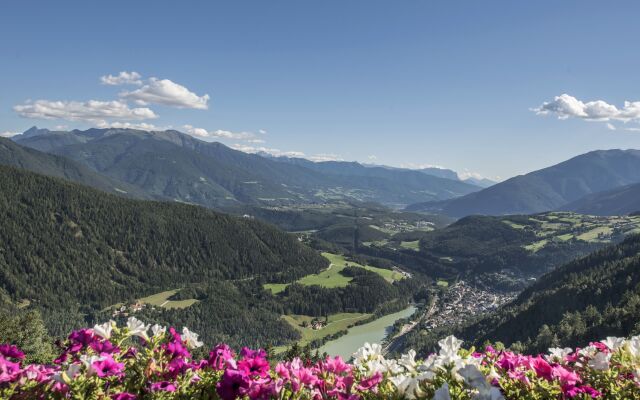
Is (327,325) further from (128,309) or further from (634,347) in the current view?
(634,347)

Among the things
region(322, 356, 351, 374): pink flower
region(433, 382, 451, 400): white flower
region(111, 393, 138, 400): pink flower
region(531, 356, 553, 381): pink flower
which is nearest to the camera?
region(433, 382, 451, 400): white flower

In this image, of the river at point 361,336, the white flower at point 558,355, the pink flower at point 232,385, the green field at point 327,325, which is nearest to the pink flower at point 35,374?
the pink flower at point 232,385

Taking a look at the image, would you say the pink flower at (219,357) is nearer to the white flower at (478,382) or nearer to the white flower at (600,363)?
the white flower at (478,382)

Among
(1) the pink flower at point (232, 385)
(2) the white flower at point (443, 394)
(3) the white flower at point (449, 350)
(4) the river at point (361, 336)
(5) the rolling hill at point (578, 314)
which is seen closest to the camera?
(2) the white flower at point (443, 394)

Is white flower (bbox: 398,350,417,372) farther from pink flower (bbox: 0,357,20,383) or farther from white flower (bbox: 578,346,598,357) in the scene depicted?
pink flower (bbox: 0,357,20,383)

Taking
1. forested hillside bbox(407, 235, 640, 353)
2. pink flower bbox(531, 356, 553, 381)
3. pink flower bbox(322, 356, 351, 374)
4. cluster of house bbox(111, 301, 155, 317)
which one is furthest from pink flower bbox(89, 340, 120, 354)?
cluster of house bbox(111, 301, 155, 317)

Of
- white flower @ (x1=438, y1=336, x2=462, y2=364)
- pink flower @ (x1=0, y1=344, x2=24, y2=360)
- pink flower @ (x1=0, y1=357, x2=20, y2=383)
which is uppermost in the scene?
white flower @ (x1=438, y1=336, x2=462, y2=364)

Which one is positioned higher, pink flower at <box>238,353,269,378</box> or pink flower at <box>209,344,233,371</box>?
pink flower at <box>238,353,269,378</box>

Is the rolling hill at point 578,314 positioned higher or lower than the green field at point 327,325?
higher
